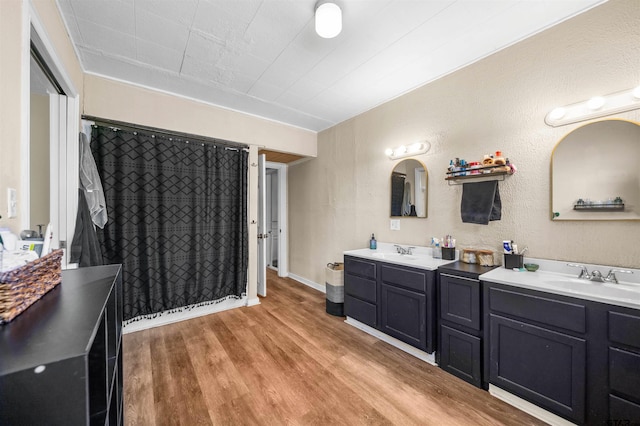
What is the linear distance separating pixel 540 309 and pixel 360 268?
1474 millimetres

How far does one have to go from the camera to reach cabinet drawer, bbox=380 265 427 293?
2.11 metres

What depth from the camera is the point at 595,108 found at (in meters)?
1.62

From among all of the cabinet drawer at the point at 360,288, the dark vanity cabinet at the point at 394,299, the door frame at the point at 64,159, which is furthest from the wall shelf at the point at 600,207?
the door frame at the point at 64,159

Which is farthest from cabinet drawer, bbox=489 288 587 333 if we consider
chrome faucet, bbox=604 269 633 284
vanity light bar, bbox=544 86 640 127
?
vanity light bar, bbox=544 86 640 127

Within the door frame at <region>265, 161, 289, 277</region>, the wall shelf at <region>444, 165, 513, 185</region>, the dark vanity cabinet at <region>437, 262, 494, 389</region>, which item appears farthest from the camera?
the door frame at <region>265, 161, 289, 277</region>

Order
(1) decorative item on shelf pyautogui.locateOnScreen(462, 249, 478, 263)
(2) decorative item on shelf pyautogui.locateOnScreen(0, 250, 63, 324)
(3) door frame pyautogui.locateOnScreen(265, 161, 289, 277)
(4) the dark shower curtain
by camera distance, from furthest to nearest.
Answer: (3) door frame pyautogui.locateOnScreen(265, 161, 289, 277) → (4) the dark shower curtain → (1) decorative item on shelf pyautogui.locateOnScreen(462, 249, 478, 263) → (2) decorative item on shelf pyautogui.locateOnScreen(0, 250, 63, 324)

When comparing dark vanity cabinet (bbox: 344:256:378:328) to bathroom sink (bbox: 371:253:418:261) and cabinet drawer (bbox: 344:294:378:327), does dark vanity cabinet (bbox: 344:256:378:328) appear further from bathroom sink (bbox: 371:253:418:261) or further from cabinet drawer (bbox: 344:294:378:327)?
bathroom sink (bbox: 371:253:418:261)

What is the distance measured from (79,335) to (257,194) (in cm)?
288

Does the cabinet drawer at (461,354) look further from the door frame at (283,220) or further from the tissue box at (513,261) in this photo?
the door frame at (283,220)

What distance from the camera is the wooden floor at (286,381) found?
5.07 feet

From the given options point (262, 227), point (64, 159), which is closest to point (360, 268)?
point (262, 227)

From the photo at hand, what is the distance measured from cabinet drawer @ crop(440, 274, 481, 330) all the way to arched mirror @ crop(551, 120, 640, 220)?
2.65 ft

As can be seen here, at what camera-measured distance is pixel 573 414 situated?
1.37 metres

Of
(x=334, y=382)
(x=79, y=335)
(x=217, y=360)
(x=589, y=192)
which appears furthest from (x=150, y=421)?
(x=589, y=192)
